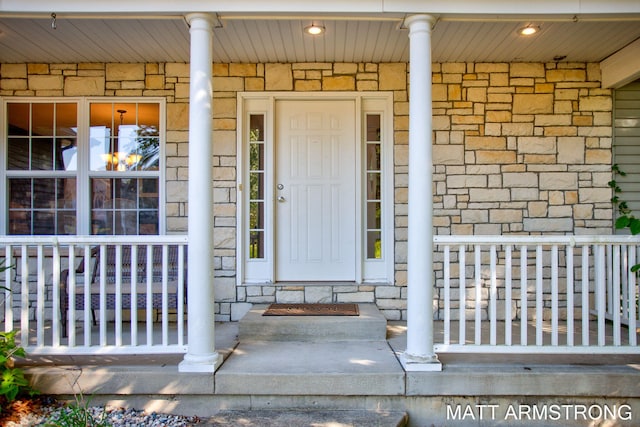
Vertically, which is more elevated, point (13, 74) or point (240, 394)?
point (13, 74)

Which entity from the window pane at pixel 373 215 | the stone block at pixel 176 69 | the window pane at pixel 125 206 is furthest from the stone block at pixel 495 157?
the window pane at pixel 125 206

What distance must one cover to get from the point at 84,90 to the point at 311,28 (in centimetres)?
234

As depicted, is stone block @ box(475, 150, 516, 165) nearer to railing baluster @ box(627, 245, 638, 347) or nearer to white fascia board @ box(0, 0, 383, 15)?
railing baluster @ box(627, 245, 638, 347)

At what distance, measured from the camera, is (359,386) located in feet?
9.14

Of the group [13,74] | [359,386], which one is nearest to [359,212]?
[359,386]

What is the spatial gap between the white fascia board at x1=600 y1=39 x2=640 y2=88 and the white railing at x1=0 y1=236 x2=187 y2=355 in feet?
13.0

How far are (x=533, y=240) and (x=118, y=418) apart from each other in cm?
285

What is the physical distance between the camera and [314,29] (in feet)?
11.7

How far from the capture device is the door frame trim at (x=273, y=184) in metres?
4.32

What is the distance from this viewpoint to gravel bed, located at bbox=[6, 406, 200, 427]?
263cm

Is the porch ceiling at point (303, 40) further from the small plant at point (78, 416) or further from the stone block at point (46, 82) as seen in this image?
the small plant at point (78, 416)

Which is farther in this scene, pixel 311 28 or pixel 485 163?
pixel 485 163

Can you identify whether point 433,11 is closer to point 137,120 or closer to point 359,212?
point 359,212

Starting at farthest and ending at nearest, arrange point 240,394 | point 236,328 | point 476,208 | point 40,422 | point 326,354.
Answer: point 476,208
point 236,328
point 326,354
point 240,394
point 40,422
